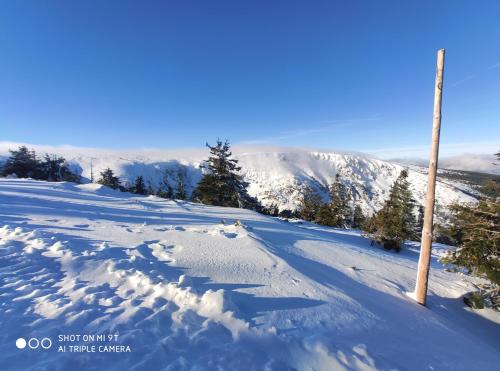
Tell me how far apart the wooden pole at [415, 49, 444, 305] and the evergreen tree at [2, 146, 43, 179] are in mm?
45737

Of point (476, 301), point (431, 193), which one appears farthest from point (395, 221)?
point (431, 193)

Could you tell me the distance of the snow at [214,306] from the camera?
3.18m

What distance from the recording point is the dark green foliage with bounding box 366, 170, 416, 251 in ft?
53.5

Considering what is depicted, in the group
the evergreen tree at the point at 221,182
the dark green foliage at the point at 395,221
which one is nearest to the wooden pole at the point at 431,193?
the dark green foliage at the point at 395,221

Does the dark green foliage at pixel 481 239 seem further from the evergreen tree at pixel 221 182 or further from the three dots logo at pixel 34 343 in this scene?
the evergreen tree at pixel 221 182

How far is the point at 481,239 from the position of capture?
8023mm

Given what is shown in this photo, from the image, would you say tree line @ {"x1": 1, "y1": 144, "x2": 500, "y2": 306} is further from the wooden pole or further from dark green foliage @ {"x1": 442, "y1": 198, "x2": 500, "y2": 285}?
the wooden pole

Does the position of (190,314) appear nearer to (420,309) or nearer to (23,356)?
(23,356)

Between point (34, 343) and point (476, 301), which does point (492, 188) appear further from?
point (34, 343)

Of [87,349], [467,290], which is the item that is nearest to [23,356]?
[87,349]

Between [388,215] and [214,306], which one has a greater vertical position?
[388,215]

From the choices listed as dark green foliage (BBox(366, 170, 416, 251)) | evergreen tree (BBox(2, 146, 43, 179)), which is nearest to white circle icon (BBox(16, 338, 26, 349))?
dark green foliage (BBox(366, 170, 416, 251))

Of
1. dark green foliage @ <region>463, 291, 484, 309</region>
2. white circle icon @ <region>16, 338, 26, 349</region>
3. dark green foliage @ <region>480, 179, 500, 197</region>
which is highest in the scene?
dark green foliage @ <region>480, 179, 500, 197</region>

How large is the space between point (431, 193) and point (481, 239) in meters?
3.01
